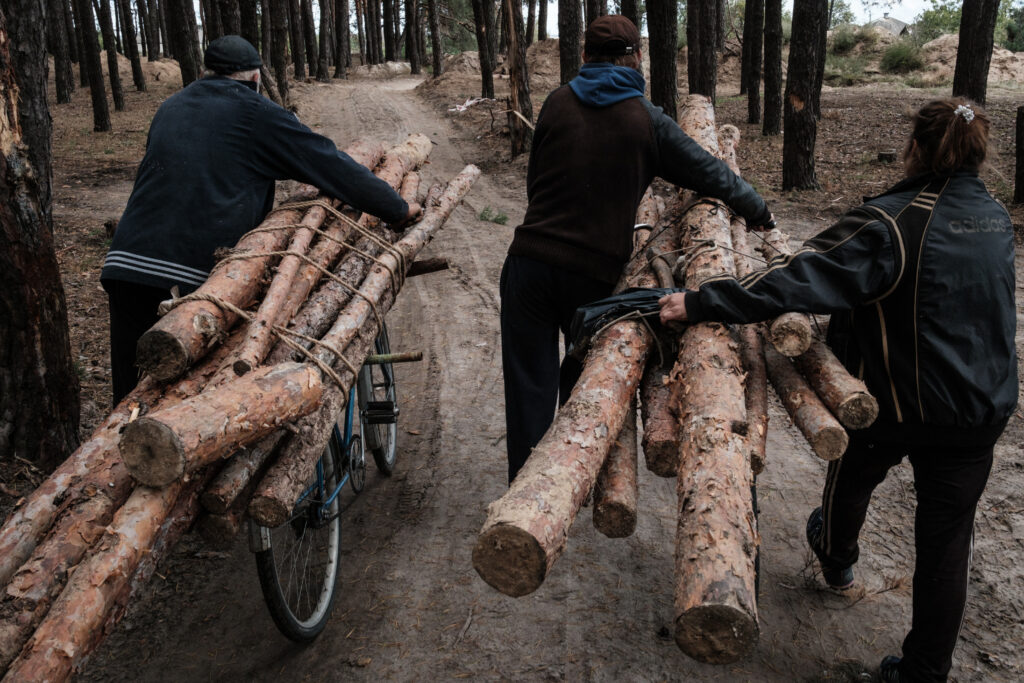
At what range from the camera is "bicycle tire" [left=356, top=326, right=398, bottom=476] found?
4.93 m

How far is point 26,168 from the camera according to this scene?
4.13 m

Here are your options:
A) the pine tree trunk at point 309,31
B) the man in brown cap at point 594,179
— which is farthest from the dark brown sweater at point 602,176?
the pine tree trunk at point 309,31

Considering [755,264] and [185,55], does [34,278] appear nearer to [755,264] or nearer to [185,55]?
[755,264]

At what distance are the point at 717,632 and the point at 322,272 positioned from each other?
94.7 inches

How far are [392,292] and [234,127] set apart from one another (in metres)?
1.14

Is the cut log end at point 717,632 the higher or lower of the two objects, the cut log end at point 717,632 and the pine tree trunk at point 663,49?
the lower

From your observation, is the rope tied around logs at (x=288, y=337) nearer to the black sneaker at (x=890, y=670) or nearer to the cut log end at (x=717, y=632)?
the cut log end at (x=717, y=632)

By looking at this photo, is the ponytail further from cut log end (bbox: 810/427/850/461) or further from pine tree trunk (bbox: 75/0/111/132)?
pine tree trunk (bbox: 75/0/111/132)

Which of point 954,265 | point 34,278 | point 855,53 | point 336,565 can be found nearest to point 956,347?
point 954,265

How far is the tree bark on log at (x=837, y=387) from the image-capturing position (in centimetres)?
264

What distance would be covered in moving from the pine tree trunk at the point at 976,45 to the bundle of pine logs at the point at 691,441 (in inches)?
465

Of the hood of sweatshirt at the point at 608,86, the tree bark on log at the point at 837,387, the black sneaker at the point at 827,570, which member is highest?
the hood of sweatshirt at the point at 608,86

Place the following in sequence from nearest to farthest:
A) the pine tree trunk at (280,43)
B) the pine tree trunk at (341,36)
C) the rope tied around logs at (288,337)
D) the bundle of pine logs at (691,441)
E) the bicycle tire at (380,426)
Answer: the bundle of pine logs at (691,441)
the rope tied around logs at (288,337)
the bicycle tire at (380,426)
the pine tree trunk at (280,43)
the pine tree trunk at (341,36)

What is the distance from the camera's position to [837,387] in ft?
8.89
